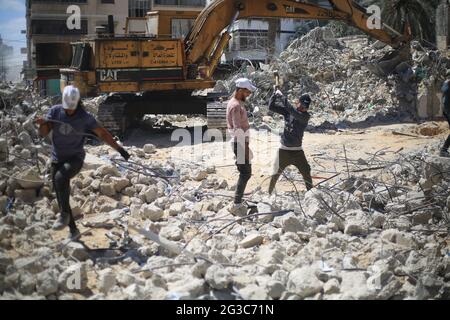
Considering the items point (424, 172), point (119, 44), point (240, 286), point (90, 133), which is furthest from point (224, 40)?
point (240, 286)

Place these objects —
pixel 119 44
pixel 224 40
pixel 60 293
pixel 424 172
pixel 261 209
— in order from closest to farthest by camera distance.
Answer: pixel 60 293, pixel 261 209, pixel 424 172, pixel 119 44, pixel 224 40

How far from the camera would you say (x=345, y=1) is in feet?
47.5

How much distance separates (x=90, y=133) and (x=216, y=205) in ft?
6.48

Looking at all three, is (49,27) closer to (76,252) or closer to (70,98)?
(70,98)

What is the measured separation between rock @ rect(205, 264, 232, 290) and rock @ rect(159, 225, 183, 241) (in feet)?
4.34

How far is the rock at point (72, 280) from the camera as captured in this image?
4.95m

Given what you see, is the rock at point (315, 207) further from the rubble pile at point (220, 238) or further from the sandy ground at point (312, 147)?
the sandy ground at point (312, 147)

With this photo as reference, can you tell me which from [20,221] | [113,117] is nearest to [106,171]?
[20,221]

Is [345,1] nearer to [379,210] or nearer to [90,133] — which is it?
[379,210]

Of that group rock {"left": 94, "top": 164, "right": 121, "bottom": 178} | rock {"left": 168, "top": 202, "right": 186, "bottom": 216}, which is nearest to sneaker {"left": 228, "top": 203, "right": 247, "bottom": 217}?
rock {"left": 168, "top": 202, "right": 186, "bottom": 216}

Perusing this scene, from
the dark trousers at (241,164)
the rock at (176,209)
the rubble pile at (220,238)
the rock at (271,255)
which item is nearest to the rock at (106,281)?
the rubble pile at (220,238)

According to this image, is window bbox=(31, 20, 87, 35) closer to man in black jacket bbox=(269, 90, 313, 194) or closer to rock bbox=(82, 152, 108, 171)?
rock bbox=(82, 152, 108, 171)

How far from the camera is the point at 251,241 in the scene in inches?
239

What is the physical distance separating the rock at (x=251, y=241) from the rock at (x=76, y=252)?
159 cm
